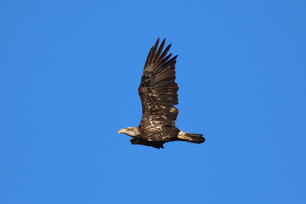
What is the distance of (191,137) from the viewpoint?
35.4ft

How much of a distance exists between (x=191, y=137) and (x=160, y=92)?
2.01 metres

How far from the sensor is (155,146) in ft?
37.3

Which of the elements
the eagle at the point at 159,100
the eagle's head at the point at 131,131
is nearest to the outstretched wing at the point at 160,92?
the eagle at the point at 159,100

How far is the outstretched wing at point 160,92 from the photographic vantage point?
1105 centimetres

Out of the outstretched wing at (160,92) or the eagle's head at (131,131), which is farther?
the outstretched wing at (160,92)

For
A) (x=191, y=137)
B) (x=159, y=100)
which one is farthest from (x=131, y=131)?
(x=191, y=137)

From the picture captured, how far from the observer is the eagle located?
10898 millimetres

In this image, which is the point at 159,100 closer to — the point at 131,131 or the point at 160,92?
the point at 160,92

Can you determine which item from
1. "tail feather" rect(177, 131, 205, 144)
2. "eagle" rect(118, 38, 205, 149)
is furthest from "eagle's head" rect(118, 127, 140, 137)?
"tail feather" rect(177, 131, 205, 144)

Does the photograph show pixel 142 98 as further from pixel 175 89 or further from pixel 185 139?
pixel 185 139

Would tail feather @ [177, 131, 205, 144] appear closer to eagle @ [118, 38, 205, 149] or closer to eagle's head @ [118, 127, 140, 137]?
eagle @ [118, 38, 205, 149]

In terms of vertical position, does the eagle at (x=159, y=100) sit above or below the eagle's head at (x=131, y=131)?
above

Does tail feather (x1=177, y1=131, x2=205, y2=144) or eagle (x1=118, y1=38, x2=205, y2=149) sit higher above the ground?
eagle (x1=118, y1=38, x2=205, y2=149)

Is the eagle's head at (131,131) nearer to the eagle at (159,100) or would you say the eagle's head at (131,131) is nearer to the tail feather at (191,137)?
the eagle at (159,100)
